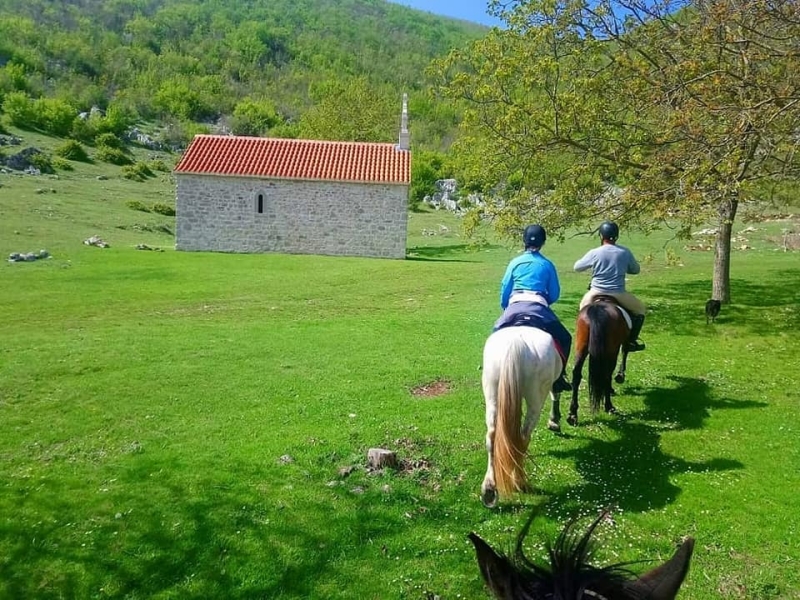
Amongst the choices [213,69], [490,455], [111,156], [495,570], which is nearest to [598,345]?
[490,455]

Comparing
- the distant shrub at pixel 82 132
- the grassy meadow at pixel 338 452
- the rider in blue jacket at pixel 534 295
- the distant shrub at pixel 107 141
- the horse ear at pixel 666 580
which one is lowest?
the grassy meadow at pixel 338 452

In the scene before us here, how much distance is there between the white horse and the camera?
20.6 ft

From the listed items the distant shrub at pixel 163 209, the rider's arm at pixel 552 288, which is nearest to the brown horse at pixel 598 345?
the rider's arm at pixel 552 288

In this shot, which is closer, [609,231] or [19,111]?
[609,231]

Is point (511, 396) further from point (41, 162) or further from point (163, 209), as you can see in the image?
point (41, 162)

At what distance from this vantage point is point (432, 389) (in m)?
10.8

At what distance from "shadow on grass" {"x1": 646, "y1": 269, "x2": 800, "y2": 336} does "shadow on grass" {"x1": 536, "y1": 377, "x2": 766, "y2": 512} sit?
541 centimetres

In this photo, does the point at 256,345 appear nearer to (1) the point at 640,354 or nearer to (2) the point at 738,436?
(1) the point at 640,354

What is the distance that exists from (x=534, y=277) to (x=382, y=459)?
285 cm

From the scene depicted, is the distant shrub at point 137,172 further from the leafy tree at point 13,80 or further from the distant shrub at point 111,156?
the leafy tree at point 13,80

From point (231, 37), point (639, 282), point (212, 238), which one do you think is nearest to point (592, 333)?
point (639, 282)

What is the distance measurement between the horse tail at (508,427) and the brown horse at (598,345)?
2616 mm

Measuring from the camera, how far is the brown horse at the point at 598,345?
8625 millimetres

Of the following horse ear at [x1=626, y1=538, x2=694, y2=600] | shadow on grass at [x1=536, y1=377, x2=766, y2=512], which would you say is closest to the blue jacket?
shadow on grass at [x1=536, y1=377, x2=766, y2=512]
